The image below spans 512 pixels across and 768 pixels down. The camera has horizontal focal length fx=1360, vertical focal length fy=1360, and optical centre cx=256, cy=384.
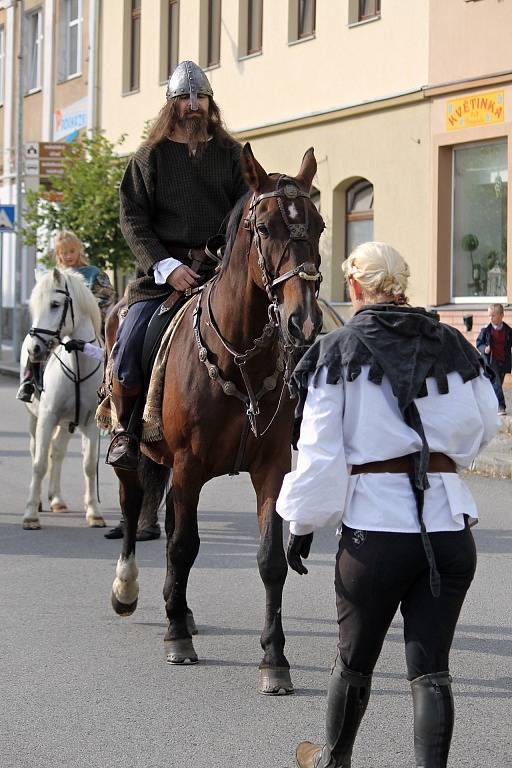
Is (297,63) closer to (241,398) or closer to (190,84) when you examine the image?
(190,84)

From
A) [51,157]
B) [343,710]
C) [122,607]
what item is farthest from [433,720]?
[51,157]

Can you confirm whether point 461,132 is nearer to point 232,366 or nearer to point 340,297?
point 340,297

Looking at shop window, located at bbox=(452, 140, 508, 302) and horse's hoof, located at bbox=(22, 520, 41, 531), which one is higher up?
shop window, located at bbox=(452, 140, 508, 302)

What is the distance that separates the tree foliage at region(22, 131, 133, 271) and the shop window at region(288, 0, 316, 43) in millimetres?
4118

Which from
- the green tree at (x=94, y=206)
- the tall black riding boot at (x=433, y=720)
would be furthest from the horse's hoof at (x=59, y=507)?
the green tree at (x=94, y=206)

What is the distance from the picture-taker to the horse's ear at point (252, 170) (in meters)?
5.96

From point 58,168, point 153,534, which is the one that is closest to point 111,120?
point 58,168

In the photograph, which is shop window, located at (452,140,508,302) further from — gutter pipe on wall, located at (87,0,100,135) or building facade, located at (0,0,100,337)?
gutter pipe on wall, located at (87,0,100,135)

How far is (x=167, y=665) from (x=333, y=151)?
18.5m

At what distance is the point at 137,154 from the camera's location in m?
7.19

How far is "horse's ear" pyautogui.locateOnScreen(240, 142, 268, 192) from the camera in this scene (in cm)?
596

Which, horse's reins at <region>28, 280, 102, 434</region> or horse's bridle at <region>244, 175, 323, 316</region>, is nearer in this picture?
horse's bridle at <region>244, 175, 323, 316</region>

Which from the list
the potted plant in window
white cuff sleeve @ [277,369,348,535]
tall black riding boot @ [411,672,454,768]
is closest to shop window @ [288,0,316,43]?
the potted plant in window

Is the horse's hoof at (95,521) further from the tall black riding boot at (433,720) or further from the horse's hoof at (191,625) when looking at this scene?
the tall black riding boot at (433,720)
